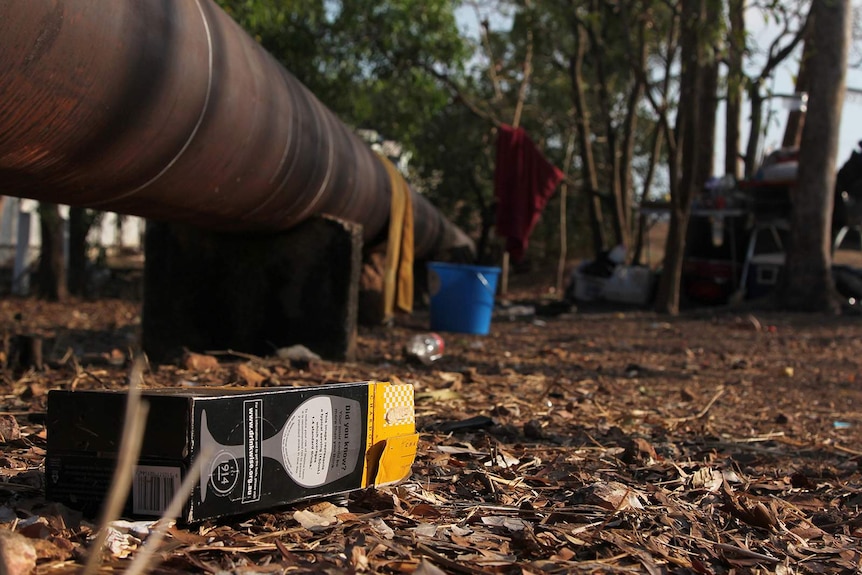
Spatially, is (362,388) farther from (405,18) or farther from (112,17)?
(405,18)

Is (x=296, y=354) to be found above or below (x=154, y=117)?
below

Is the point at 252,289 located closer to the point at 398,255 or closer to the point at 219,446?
the point at 398,255

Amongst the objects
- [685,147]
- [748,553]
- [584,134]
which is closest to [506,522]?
[748,553]

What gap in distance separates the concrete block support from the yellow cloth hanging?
1.34 meters

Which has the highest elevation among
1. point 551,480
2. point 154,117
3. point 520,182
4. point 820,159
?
point 820,159

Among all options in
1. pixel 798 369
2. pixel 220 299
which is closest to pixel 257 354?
pixel 220 299

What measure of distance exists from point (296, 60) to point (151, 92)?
10.6 meters

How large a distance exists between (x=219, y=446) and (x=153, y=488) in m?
0.17

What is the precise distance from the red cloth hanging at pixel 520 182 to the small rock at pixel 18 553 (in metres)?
10.5

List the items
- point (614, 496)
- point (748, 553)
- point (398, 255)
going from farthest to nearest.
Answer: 1. point (398, 255)
2. point (614, 496)
3. point (748, 553)

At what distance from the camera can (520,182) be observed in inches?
472

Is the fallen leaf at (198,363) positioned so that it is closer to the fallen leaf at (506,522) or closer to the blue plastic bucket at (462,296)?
the fallen leaf at (506,522)

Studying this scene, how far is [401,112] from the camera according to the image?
1609cm

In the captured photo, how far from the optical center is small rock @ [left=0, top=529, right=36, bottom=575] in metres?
1.69
